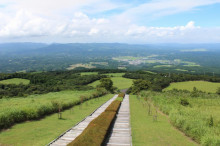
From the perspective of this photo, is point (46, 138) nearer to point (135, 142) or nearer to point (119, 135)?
point (119, 135)

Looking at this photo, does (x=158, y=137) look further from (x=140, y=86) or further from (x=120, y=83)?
(x=120, y=83)

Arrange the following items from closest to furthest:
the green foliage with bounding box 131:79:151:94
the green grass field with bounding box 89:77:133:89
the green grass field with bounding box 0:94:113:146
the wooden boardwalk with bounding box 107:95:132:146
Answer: the green grass field with bounding box 0:94:113:146 < the wooden boardwalk with bounding box 107:95:132:146 < the green foliage with bounding box 131:79:151:94 < the green grass field with bounding box 89:77:133:89

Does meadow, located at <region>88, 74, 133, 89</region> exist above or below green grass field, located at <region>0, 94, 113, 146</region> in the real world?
below

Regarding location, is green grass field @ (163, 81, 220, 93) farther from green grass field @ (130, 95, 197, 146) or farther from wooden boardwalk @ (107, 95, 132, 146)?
wooden boardwalk @ (107, 95, 132, 146)

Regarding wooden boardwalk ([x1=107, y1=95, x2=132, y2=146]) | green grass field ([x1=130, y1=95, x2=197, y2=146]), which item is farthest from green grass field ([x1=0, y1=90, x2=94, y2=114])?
green grass field ([x1=130, y1=95, x2=197, y2=146])

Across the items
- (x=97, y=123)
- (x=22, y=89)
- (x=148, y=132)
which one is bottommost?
(x=22, y=89)

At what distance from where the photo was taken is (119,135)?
12.4m

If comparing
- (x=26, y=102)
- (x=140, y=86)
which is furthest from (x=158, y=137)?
(x=140, y=86)

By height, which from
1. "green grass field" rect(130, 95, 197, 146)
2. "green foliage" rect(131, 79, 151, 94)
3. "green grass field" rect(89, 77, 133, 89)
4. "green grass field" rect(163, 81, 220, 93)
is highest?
"green grass field" rect(130, 95, 197, 146)

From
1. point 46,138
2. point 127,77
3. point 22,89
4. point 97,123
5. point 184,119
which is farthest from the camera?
point 127,77

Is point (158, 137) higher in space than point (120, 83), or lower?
higher

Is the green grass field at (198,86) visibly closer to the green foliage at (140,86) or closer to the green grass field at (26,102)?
the green foliage at (140,86)

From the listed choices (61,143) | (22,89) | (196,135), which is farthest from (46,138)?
(22,89)

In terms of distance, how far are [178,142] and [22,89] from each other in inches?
2535
